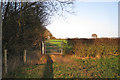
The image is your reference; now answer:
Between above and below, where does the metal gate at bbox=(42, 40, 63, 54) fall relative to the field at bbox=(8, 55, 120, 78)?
above

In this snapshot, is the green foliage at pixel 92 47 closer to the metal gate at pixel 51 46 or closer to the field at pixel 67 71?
the metal gate at pixel 51 46

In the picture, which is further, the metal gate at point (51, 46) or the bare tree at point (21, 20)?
the metal gate at point (51, 46)

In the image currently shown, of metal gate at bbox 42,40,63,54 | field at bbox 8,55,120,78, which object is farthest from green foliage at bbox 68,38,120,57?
field at bbox 8,55,120,78

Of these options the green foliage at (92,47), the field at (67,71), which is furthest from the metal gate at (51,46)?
the field at (67,71)

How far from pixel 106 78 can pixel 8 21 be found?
5.34 metres

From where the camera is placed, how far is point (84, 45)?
9.24m

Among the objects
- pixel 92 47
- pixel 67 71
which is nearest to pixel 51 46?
pixel 92 47

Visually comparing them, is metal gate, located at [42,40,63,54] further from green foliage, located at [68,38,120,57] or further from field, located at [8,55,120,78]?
field, located at [8,55,120,78]

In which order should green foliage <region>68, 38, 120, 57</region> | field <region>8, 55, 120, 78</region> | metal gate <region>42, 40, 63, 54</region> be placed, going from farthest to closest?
metal gate <region>42, 40, 63, 54</region> → green foliage <region>68, 38, 120, 57</region> → field <region>8, 55, 120, 78</region>

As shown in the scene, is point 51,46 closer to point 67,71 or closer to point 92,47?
point 92,47

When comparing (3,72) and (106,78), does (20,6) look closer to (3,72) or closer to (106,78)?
(3,72)

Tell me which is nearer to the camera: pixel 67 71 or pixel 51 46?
pixel 67 71

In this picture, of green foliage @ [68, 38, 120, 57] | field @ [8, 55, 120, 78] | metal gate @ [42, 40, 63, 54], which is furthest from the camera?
metal gate @ [42, 40, 63, 54]

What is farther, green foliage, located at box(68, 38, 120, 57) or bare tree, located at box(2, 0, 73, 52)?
green foliage, located at box(68, 38, 120, 57)
